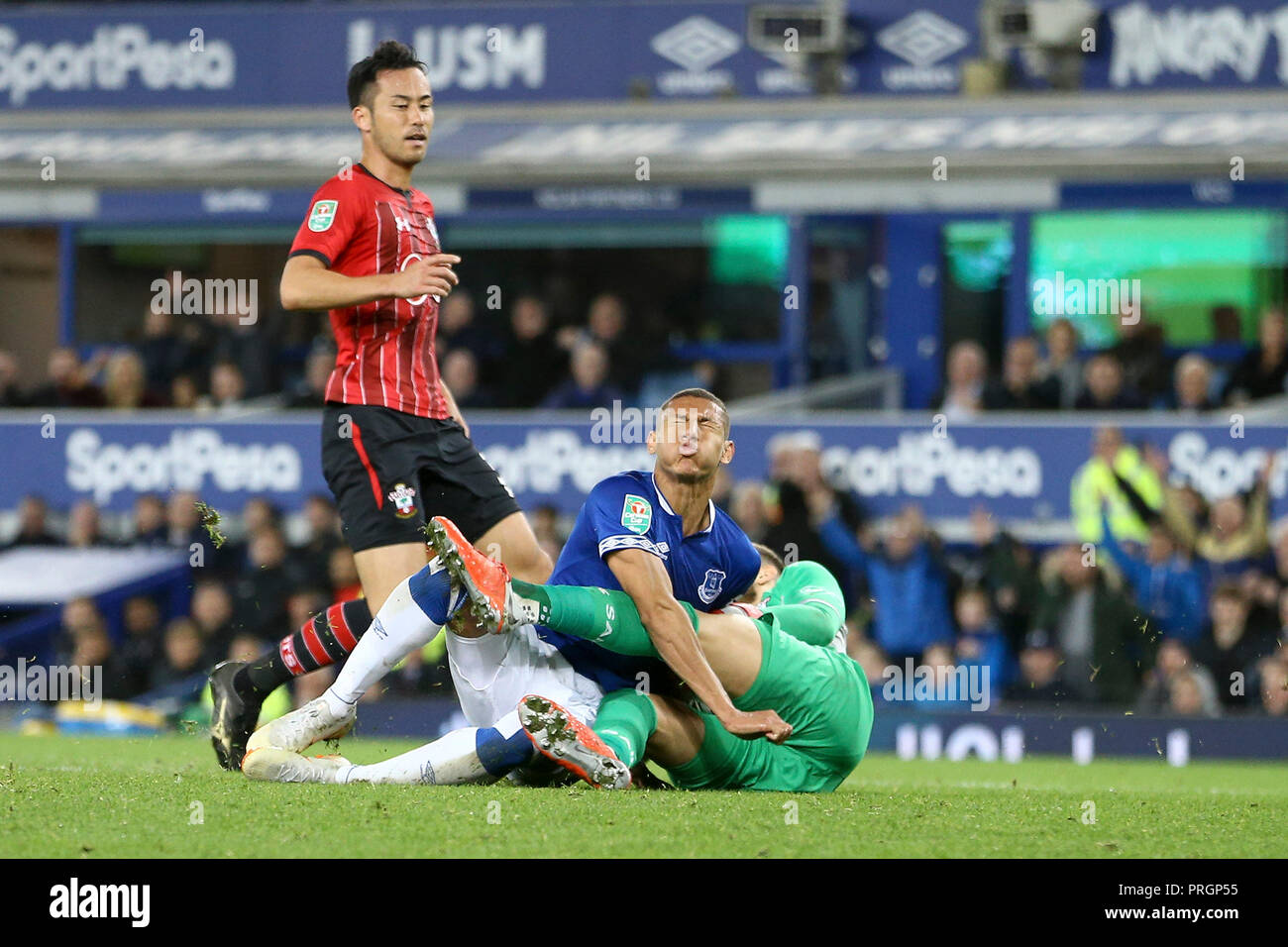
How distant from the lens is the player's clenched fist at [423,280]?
18.3 ft

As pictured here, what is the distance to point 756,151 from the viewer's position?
12375 mm

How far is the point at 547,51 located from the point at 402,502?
8.95 m

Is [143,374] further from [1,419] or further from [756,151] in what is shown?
[756,151]

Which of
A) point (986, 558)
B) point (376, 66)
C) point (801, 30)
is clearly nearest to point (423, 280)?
point (376, 66)

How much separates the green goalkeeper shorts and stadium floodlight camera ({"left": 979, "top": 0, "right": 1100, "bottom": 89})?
784cm

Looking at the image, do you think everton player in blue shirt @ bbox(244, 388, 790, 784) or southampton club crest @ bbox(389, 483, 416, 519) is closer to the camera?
everton player in blue shirt @ bbox(244, 388, 790, 784)

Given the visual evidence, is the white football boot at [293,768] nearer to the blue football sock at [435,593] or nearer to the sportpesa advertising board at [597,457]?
the blue football sock at [435,593]

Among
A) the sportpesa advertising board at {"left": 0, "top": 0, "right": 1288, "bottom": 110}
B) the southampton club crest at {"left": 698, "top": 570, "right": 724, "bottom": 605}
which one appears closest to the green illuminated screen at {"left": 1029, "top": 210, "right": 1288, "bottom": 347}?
the sportpesa advertising board at {"left": 0, "top": 0, "right": 1288, "bottom": 110}

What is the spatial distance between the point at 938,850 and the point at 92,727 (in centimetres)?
755

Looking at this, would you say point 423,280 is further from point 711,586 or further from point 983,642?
point 983,642

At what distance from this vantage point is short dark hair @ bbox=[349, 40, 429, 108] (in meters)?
6.04

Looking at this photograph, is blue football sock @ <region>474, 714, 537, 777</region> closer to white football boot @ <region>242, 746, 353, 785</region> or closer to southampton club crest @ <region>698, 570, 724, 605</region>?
white football boot @ <region>242, 746, 353, 785</region>

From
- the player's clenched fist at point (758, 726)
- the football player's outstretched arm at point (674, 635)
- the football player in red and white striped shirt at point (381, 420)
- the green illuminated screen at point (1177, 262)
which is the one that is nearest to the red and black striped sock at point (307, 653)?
the football player in red and white striped shirt at point (381, 420)

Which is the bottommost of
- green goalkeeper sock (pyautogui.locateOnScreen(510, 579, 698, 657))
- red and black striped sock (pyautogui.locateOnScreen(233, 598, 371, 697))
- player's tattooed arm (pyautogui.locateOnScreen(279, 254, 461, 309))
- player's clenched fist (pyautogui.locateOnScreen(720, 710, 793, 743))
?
player's clenched fist (pyautogui.locateOnScreen(720, 710, 793, 743))
